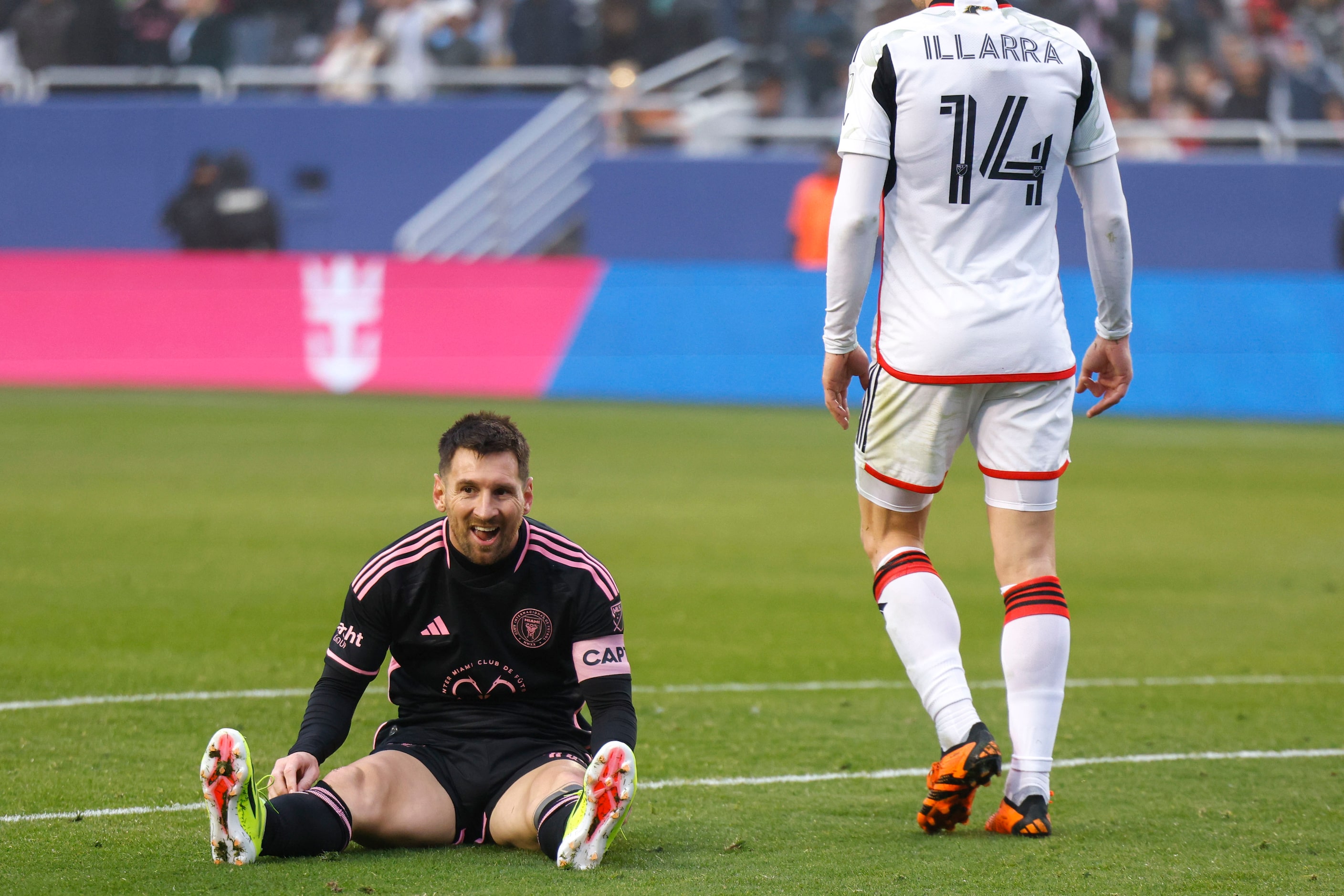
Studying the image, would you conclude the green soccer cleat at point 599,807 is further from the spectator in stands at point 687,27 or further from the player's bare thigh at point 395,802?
the spectator in stands at point 687,27

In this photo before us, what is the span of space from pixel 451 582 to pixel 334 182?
62.2ft

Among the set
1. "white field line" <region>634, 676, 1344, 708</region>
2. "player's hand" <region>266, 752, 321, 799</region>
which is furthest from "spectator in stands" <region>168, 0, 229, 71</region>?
"player's hand" <region>266, 752, 321, 799</region>

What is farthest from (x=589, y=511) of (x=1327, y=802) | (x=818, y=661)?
(x=1327, y=802)

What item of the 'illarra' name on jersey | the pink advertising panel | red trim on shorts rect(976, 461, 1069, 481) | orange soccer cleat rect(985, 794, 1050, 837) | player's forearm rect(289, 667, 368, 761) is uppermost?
the 'illarra' name on jersey

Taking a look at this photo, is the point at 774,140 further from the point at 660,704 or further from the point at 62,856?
the point at 62,856

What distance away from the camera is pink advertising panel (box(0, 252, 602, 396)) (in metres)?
18.5

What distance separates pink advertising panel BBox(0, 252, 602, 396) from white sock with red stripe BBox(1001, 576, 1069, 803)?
1386 cm

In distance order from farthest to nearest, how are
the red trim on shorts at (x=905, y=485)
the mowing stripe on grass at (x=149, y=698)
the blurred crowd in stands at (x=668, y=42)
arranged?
the blurred crowd in stands at (x=668, y=42) → the mowing stripe on grass at (x=149, y=698) → the red trim on shorts at (x=905, y=485)

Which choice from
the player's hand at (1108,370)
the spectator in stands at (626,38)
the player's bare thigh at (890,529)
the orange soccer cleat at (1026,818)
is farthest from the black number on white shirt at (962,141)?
the spectator in stands at (626,38)

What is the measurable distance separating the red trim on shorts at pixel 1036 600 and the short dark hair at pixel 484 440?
1359 mm

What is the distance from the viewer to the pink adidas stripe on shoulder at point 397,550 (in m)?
4.62

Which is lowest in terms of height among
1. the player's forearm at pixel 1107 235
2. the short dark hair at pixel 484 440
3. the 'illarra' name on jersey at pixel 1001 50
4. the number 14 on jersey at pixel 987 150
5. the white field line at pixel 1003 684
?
the white field line at pixel 1003 684

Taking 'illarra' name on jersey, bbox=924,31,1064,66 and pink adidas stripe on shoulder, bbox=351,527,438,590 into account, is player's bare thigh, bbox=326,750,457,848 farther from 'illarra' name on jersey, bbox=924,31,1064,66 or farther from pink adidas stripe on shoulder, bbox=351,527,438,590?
'illarra' name on jersey, bbox=924,31,1064,66

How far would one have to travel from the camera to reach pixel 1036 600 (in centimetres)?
472
